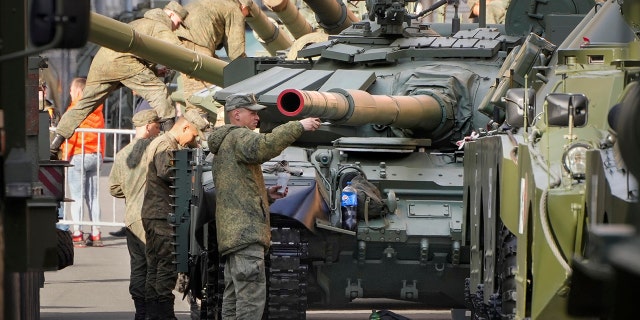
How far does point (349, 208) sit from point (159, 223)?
2.09m

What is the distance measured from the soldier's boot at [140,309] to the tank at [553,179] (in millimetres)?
3086

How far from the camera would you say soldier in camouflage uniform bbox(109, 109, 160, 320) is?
1343 centimetres

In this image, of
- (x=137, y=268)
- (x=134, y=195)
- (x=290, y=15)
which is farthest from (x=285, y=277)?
(x=290, y=15)

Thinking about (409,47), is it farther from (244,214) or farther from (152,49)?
(244,214)

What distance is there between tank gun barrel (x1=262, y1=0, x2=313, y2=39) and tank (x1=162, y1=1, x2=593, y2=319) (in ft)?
16.3

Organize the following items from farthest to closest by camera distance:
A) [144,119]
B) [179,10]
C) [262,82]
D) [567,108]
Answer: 1. [179,10]
2. [144,119]
3. [262,82]
4. [567,108]

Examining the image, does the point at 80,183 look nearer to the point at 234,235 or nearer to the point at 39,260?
the point at 234,235

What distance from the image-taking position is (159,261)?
1325cm

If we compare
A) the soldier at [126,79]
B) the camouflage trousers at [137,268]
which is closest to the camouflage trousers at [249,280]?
the camouflage trousers at [137,268]

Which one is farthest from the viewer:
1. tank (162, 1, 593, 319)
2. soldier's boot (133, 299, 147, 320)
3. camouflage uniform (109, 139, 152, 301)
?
camouflage uniform (109, 139, 152, 301)

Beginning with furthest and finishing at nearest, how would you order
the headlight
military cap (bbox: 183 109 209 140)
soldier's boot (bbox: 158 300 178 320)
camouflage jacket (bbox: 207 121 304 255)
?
military cap (bbox: 183 109 209 140) < soldier's boot (bbox: 158 300 178 320) < camouflage jacket (bbox: 207 121 304 255) < the headlight

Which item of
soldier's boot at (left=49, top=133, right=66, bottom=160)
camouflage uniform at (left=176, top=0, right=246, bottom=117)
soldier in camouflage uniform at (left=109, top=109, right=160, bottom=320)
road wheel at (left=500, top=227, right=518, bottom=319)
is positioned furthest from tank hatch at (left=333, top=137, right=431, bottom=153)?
camouflage uniform at (left=176, top=0, right=246, bottom=117)

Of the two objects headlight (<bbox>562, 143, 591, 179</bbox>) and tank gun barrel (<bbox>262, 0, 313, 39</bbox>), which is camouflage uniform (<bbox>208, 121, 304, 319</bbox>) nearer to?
headlight (<bbox>562, 143, 591, 179</bbox>)

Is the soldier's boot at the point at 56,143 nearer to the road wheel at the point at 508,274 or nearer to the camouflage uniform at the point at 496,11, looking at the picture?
→ the camouflage uniform at the point at 496,11
